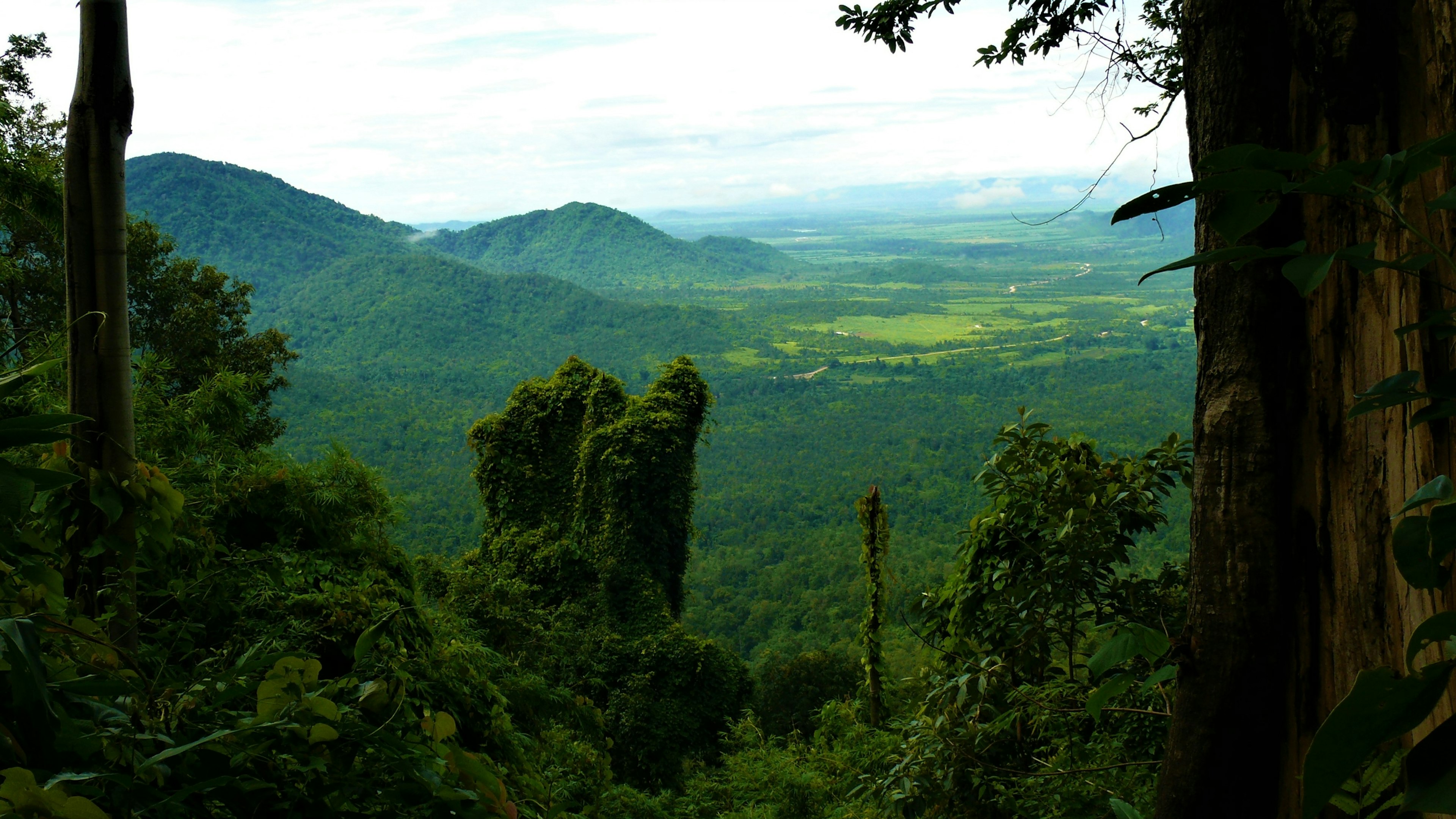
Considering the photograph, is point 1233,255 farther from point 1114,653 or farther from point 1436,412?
point 1114,653

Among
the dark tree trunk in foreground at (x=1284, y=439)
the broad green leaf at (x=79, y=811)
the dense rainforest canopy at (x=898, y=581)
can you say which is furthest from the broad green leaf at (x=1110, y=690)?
the broad green leaf at (x=79, y=811)

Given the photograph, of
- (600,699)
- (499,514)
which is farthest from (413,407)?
(600,699)

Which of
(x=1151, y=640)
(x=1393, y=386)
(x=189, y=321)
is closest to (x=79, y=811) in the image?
(x=1393, y=386)

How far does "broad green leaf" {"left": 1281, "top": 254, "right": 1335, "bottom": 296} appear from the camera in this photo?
45 cm

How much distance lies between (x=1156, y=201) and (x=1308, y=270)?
125mm

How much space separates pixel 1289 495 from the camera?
1.20 m

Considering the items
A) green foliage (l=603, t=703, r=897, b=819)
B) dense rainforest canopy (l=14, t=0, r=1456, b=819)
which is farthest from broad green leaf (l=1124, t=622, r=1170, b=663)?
green foliage (l=603, t=703, r=897, b=819)

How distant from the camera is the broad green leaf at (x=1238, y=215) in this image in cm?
49

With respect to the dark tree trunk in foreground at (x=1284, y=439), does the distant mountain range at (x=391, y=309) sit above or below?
above

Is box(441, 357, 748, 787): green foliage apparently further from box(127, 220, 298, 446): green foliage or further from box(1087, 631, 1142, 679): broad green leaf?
box(1087, 631, 1142, 679): broad green leaf

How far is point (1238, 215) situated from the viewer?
0.51 m

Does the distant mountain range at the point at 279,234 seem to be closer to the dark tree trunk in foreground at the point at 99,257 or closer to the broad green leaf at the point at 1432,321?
the dark tree trunk in foreground at the point at 99,257

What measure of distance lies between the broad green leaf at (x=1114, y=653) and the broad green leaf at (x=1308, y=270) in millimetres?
580

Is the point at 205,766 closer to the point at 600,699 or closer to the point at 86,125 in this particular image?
the point at 86,125
